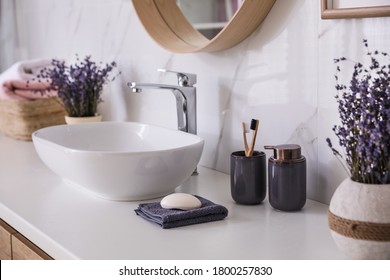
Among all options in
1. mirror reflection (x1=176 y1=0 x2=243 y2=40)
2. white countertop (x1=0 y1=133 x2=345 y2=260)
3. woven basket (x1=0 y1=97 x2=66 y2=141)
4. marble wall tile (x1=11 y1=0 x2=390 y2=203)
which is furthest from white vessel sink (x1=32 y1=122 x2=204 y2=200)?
woven basket (x1=0 y1=97 x2=66 y2=141)

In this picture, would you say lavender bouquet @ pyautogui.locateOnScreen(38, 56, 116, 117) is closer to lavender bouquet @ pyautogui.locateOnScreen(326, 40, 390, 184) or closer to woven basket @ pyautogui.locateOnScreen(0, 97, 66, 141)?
woven basket @ pyautogui.locateOnScreen(0, 97, 66, 141)

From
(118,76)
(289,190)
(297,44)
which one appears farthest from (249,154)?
(118,76)

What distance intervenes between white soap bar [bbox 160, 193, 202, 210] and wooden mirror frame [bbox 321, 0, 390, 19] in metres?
0.50

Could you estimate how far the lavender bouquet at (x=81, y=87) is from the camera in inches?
89.7

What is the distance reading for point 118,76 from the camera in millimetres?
2369

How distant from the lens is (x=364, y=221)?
1.13 metres

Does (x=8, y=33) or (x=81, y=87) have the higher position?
(x=8, y=33)

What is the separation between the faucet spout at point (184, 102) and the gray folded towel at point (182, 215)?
Answer: 409 millimetres

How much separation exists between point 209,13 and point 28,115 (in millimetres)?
893

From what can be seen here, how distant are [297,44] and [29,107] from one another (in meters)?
1.18

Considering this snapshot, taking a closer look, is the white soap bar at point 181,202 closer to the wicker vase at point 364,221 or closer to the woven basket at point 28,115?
the wicker vase at point 364,221

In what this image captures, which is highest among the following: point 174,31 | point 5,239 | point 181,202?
point 174,31

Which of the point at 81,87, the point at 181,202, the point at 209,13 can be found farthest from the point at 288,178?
the point at 81,87

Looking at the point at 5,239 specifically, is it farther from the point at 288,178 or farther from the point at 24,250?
the point at 288,178
